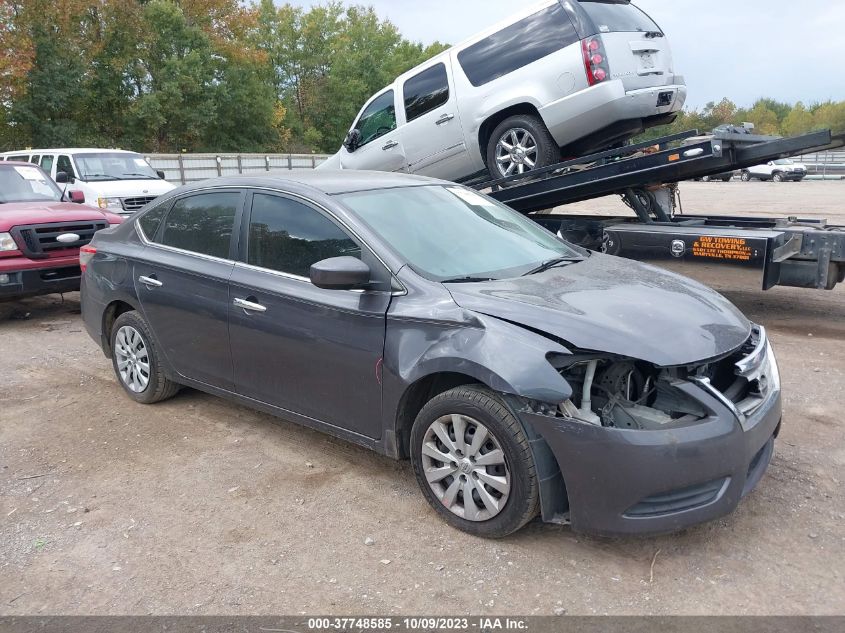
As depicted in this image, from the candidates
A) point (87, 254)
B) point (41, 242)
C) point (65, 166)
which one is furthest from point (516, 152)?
point (65, 166)

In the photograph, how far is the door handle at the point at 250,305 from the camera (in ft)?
13.5

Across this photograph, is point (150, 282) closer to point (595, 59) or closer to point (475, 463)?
point (475, 463)

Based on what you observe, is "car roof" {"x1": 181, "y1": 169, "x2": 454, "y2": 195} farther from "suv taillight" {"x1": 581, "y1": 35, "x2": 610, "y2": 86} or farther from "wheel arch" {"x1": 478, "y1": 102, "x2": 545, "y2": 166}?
"wheel arch" {"x1": 478, "y1": 102, "x2": 545, "y2": 166}

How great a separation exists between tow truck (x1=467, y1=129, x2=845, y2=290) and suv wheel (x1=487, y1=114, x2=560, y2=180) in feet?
1.14

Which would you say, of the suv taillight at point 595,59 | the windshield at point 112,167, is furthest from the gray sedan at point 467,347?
the windshield at point 112,167

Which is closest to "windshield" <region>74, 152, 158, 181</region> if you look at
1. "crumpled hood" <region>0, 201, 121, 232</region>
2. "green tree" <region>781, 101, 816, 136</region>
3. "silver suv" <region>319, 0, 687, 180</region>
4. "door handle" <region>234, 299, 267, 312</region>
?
"crumpled hood" <region>0, 201, 121, 232</region>

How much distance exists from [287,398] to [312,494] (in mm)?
574

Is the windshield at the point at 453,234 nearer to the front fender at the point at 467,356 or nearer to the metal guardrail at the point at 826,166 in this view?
the front fender at the point at 467,356

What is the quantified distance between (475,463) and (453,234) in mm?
1405

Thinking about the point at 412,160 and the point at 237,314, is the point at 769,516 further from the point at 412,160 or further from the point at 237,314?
the point at 412,160

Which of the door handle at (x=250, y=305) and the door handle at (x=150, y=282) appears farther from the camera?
the door handle at (x=150, y=282)

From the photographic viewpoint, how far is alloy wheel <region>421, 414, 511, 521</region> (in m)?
3.19

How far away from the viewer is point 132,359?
518cm

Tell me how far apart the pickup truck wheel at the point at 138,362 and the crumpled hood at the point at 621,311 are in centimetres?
254
